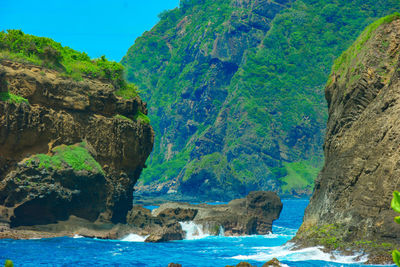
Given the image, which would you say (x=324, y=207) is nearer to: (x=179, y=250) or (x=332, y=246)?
(x=332, y=246)

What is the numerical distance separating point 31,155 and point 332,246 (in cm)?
2690

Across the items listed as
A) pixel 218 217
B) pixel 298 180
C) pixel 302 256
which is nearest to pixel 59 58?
pixel 218 217

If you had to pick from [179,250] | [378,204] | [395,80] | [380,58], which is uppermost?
[380,58]

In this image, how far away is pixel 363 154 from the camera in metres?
Result: 33.3

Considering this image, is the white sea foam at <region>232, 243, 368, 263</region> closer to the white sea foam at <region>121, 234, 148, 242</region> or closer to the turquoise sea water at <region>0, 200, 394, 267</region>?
the turquoise sea water at <region>0, 200, 394, 267</region>

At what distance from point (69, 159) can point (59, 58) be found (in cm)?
1131

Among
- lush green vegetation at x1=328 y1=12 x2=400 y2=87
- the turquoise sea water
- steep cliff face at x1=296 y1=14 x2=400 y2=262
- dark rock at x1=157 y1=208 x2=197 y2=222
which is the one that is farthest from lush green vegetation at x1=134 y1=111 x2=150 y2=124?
lush green vegetation at x1=328 y1=12 x2=400 y2=87

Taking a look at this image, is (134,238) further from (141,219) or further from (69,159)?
(69,159)

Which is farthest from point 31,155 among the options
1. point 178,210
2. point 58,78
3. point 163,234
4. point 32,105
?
point 178,210

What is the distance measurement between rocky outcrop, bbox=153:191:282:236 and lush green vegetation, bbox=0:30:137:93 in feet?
58.5

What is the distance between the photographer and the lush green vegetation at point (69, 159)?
4338 centimetres

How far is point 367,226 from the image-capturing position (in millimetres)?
29875

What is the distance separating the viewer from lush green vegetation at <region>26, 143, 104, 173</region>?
142 feet

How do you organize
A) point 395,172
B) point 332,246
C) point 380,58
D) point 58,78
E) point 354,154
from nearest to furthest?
1. point 395,172
2. point 332,246
3. point 354,154
4. point 380,58
5. point 58,78
